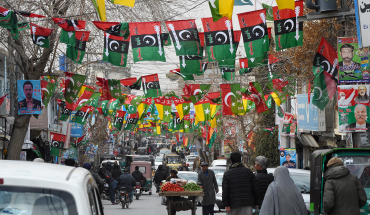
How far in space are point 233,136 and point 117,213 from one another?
2591cm

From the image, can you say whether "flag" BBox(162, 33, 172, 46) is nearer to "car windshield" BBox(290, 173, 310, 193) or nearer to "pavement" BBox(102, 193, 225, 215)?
"car windshield" BBox(290, 173, 310, 193)

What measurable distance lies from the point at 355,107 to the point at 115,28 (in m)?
6.54

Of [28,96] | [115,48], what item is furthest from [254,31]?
→ [28,96]

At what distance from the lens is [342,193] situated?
8.53 metres

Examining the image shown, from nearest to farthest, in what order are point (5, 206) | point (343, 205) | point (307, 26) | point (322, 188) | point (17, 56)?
point (5, 206), point (343, 205), point (322, 188), point (307, 26), point (17, 56)

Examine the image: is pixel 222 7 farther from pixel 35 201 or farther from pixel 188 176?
pixel 188 176

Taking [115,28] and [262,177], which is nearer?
[262,177]

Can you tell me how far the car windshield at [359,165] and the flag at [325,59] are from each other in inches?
169

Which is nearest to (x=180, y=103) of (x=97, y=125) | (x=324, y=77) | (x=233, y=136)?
(x=324, y=77)

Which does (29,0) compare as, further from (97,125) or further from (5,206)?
(97,125)

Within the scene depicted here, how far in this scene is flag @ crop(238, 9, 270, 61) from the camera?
12539mm

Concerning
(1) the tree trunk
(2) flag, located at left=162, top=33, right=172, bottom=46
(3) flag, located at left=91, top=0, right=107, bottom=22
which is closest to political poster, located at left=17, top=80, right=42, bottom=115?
(1) the tree trunk

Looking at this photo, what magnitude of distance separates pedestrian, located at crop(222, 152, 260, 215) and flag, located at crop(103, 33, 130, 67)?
500 cm

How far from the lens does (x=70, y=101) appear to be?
58.4 ft
